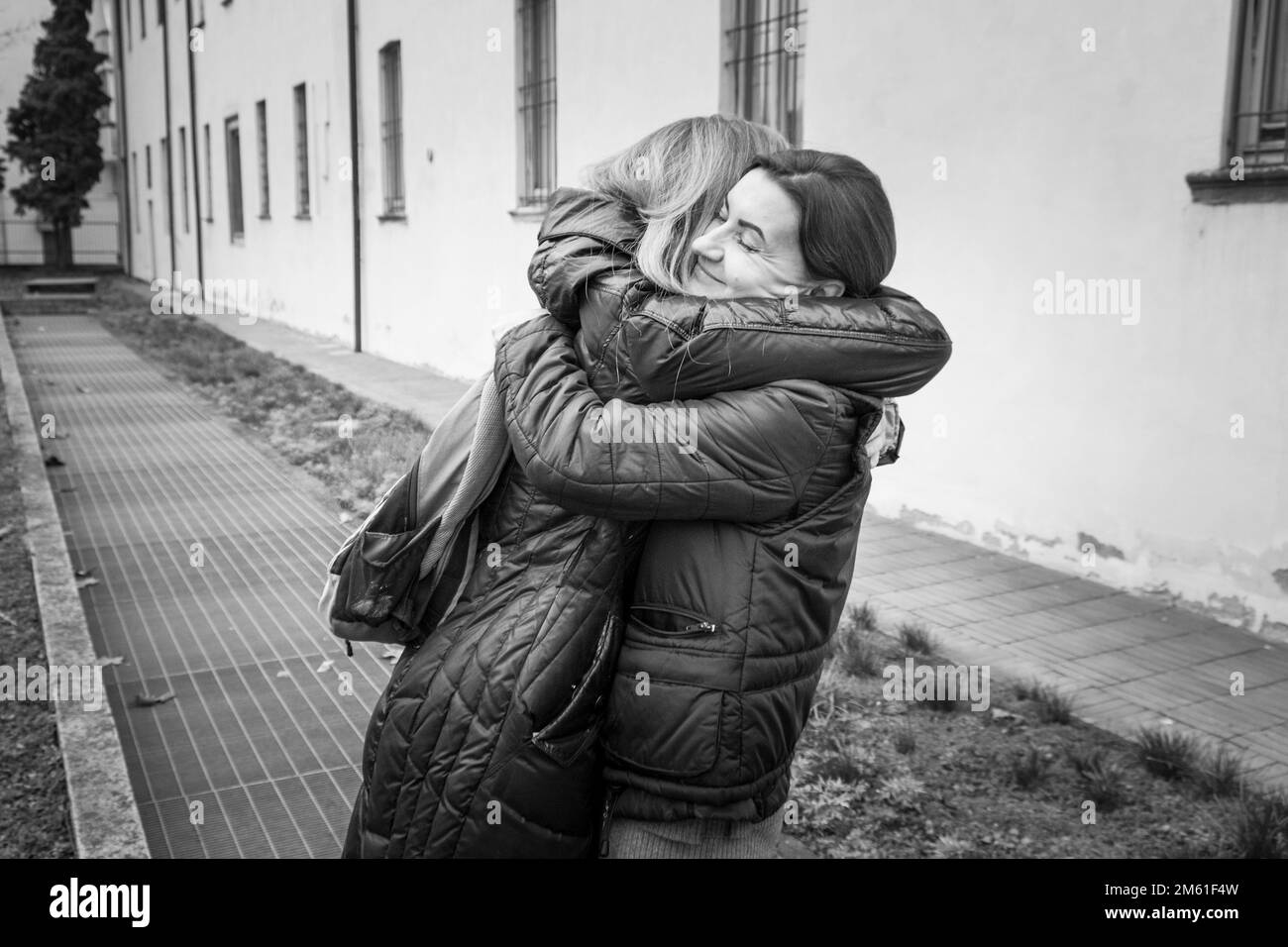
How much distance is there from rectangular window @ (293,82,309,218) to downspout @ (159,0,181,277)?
1073cm

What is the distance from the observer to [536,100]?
11438mm

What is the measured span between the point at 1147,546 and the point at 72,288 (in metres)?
26.0

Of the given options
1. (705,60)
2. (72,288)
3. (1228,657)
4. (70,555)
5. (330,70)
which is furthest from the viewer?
(72,288)

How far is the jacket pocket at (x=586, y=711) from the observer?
1.82 metres

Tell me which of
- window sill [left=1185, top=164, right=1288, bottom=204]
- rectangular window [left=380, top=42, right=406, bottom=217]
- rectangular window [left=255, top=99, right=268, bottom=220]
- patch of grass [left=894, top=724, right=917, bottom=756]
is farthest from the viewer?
rectangular window [left=255, top=99, right=268, bottom=220]

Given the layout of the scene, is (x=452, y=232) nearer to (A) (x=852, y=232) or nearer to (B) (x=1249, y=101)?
(B) (x=1249, y=101)

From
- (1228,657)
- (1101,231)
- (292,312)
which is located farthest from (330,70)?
(1228,657)

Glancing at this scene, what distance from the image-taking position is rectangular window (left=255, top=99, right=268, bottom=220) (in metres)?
20.8

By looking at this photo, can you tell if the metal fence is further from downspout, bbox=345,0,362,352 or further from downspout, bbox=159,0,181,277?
downspout, bbox=345,0,362,352

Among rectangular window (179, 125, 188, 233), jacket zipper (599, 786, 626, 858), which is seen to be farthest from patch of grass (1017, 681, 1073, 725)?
rectangular window (179, 125, 188, 233)

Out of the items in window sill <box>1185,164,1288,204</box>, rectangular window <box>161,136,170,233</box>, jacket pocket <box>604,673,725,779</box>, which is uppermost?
rectangular window <box>161,136,170,233</box>

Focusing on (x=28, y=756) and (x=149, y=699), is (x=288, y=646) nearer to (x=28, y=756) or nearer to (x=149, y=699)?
(x=149, y=699)

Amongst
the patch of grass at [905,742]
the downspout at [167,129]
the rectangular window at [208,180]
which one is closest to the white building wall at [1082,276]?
the patch of grass at [905,742]

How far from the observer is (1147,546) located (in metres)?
5.60
